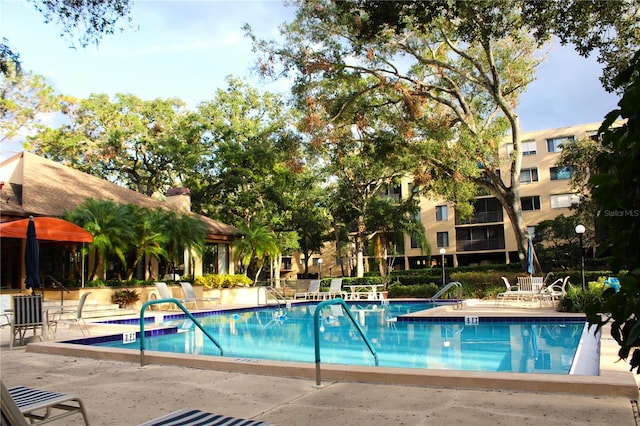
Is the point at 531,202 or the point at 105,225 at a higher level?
the point at 531,202

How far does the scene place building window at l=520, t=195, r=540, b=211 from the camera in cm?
4291

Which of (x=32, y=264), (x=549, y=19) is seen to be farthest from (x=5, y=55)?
(x=549, y=19)

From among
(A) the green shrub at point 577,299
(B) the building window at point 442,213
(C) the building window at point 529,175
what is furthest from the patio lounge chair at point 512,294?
(B) the building window at point 442,213

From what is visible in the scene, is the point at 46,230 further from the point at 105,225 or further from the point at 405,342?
the point at 405,342

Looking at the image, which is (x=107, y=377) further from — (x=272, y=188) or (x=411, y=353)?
(x=272, y=188)

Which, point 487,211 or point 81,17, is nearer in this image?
point 81,17

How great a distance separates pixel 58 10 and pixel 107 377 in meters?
5.29

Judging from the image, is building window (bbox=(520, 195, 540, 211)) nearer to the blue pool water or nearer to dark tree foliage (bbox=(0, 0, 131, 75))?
the blue pool water

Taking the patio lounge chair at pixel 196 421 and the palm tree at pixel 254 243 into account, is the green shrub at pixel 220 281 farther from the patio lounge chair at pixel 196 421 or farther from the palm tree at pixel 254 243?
the patio lounge chair at pixel 196 421

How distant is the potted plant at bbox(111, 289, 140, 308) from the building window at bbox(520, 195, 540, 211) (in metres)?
34.6

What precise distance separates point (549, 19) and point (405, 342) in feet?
23.8

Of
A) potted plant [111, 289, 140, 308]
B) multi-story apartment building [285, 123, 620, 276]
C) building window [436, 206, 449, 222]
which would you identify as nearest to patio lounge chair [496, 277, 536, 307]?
potted plant [111, 289, 140, 308]

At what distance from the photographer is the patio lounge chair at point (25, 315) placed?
910 cm

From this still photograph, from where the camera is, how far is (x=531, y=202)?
43.2 m
